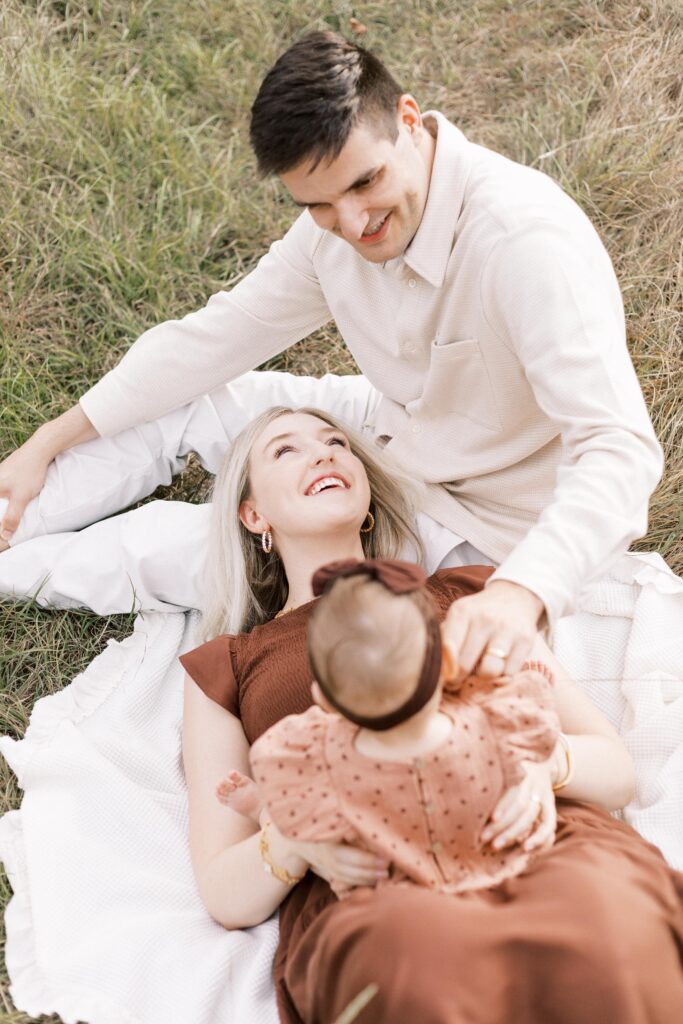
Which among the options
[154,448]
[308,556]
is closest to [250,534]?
[308,556]

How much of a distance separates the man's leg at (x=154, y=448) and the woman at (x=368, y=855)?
0.41 meters

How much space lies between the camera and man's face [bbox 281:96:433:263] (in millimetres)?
2232

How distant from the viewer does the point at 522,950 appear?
1742mm

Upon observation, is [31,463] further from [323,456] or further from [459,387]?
[459,387]

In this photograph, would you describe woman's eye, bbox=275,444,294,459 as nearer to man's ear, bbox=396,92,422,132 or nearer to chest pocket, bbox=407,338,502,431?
chest pocket, bbox=407,338,502,431

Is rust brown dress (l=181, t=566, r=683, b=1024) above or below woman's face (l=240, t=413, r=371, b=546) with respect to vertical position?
below

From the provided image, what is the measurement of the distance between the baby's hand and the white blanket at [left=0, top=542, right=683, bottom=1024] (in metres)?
0.34

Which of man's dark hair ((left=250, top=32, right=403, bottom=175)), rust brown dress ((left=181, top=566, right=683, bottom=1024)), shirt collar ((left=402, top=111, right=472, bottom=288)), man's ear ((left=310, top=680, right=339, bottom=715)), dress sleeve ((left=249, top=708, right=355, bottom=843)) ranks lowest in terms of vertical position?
rust brown dress ((left=181, top=566, right=683, bottom=1024))

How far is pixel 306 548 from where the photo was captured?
2791mm

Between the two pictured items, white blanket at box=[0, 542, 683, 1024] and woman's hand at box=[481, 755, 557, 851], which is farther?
white blanket at box=[0, 542, 683, 1024]

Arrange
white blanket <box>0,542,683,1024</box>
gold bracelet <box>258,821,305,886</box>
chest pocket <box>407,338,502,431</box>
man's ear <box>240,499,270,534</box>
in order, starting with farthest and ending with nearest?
man's ear <box>240,499,270,534</box>
chest pocket <box>407,338,502,431</box>
white blanket <box>0,542,683,1024</box>
gold bracelet <box>258,821,305,886</box>

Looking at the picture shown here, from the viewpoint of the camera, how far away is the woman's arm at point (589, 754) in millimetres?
2230

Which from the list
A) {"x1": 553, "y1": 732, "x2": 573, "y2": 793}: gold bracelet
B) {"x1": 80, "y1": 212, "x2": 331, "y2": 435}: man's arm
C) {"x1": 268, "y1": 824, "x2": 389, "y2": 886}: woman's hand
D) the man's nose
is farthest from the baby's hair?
{"x1": 80, "y1": 212, "x2": 331, "y2": 435}: man's arm

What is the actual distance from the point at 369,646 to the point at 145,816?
1.35 metres
